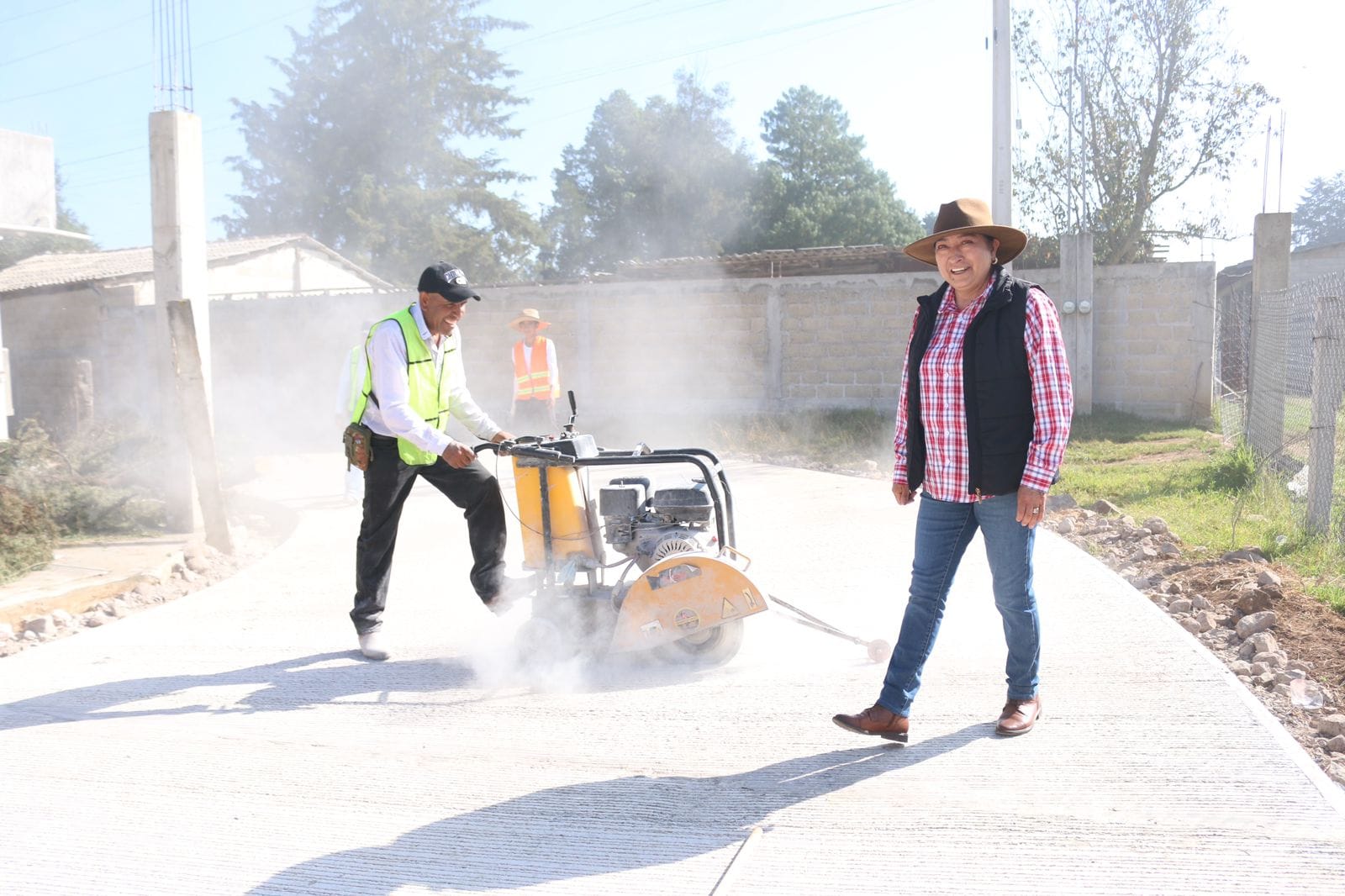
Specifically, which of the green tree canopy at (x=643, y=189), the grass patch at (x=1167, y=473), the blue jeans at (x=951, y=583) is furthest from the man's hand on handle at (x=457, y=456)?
the green tree canopy at (x=643, y=189)

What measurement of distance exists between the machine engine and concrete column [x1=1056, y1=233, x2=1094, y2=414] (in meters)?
12.0

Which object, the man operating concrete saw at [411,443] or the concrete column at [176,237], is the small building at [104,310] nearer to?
the concrete column at [176,237]

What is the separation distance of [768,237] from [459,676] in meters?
37.7

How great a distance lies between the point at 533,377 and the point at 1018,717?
Answer: 7.00 meters

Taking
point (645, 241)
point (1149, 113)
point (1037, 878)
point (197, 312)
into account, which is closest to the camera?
point (1037, 878)

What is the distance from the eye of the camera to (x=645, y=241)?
4519cm

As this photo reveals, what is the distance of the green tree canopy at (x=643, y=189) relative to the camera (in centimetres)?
4441

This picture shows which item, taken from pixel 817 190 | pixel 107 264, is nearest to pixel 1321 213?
pixel 817 190

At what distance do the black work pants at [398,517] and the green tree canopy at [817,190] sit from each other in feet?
116

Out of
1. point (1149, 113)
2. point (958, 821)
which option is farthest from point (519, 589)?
point (1149, 113)

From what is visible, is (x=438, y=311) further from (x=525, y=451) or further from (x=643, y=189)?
(x=643, y=189)

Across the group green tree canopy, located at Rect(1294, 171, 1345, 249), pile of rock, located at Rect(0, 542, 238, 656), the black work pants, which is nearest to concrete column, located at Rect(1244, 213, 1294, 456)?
the black work pants

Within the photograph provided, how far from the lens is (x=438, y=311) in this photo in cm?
486

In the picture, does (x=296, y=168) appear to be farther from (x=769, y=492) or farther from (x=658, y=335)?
(x=769, y=492)
